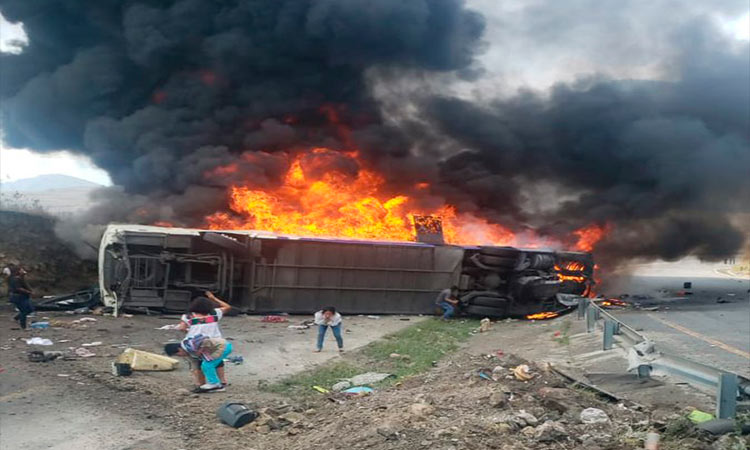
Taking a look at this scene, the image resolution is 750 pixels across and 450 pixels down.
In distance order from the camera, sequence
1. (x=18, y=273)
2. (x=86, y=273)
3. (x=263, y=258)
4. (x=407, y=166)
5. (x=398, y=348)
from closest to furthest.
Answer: (x=398, y=348) < (x=18, y=273) < (x=263, y=258) < (x=86, y=273) < (x=407, y=166)

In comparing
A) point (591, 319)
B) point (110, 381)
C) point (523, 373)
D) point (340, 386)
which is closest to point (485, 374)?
point (523, 373)

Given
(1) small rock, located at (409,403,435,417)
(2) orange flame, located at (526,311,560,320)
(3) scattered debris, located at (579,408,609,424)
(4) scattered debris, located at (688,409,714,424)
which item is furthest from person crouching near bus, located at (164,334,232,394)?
(2) orange flame, located at (526,311,560,320)

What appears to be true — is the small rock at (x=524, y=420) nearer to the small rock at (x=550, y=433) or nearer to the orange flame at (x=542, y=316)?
the small rock at (x=550, y=433)

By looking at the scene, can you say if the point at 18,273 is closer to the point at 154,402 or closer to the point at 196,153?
the point at 154,402

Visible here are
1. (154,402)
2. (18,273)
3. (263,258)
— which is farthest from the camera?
(263,258)

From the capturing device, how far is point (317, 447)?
532cm

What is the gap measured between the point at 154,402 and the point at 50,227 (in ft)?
53.4

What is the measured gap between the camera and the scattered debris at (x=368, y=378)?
27.3 ft

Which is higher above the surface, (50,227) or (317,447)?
(50,227)

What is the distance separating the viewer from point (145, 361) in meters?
8.76

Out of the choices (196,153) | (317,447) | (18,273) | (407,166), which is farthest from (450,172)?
(317,447)

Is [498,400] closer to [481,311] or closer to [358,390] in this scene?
[358,390]

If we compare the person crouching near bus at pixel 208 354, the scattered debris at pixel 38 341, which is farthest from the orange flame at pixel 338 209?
the person crouching near bus at pixel 208 354

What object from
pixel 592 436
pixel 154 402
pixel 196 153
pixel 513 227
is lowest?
pixel 154 402
